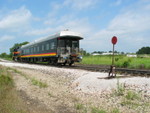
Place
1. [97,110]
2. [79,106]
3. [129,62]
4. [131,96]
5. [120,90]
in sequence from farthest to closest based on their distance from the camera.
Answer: [129,62], [120,90], [131,96], [79,106], [97,110]

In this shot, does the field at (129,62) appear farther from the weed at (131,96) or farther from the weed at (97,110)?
the weed at (97,110)

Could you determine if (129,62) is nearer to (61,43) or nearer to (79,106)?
(61,43)

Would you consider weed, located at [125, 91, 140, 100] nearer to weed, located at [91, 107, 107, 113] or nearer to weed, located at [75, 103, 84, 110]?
weed, located at [91, 107, 107, 113]

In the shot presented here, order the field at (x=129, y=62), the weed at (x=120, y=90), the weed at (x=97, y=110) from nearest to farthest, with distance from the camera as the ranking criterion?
→ the weed at (x=97, y=110), the weed at (x=120, y=90), the field at (x=129, y=62)

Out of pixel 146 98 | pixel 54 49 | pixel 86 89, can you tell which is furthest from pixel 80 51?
pixel 146 98

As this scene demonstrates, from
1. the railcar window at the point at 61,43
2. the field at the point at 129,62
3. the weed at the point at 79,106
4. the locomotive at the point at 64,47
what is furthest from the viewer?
the railcar window at the point at 61,43

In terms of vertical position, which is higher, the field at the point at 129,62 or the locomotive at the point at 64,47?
the locomotive at the point at 64,47

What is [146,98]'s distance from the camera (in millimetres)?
6039

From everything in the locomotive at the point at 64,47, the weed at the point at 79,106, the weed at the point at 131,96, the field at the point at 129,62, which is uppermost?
the locomotive at the point at 64,47

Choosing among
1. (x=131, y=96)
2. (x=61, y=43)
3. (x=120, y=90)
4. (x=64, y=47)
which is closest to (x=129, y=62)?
(x=64, y=47)

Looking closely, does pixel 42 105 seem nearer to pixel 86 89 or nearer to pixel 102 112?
pixel 102 112

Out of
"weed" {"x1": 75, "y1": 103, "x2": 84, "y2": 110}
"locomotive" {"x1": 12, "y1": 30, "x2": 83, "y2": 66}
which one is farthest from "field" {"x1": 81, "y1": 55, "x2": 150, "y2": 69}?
"weed" {"x1": 75, "y1": 103, "x2": 84, "y2": 110}

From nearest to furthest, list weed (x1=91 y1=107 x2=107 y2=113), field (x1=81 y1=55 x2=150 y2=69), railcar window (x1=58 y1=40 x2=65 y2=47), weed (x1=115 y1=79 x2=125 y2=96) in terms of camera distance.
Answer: weed (x1=91 y1=107 x2=107 y2=113)
weed (x1=115 y1=79 x2=125 y2=96)
field (x1=81 y1=55 x2=150 y2=69)
railcar window (x1=58 y1=40 x2=65 y2=47)

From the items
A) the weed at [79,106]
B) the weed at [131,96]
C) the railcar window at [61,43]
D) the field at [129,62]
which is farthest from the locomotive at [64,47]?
the weed at [79,106]
